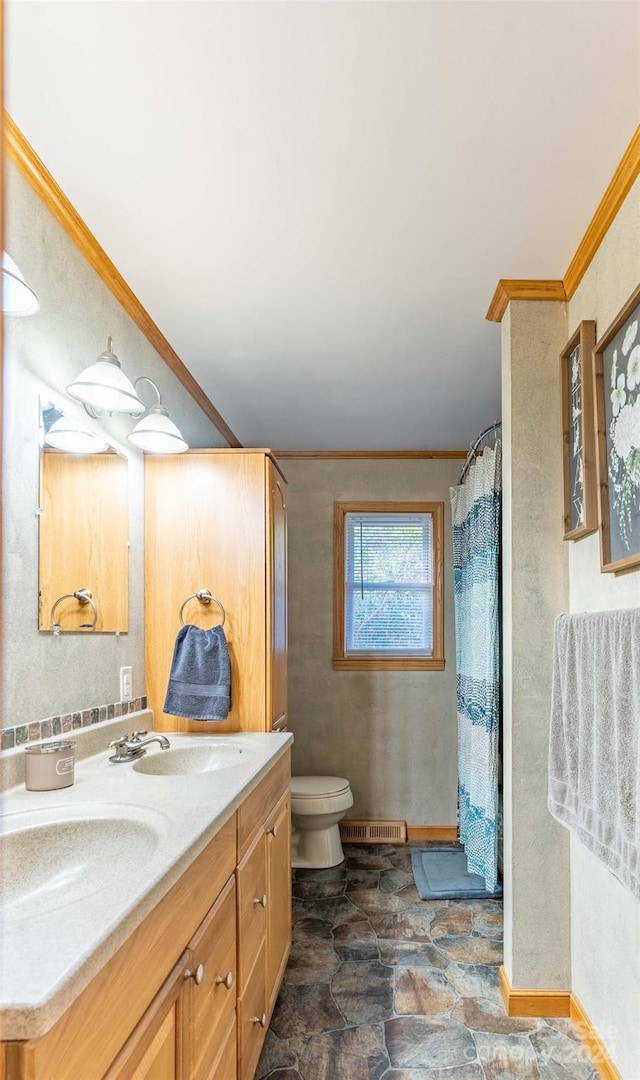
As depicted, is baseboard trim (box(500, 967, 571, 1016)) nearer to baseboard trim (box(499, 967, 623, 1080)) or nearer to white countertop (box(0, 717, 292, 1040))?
baseboard trim (box(499, 967, 623, 1080))

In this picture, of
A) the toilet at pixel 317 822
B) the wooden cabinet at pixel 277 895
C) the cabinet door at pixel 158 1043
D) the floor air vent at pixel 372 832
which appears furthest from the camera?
the floor air vent at pixel 372 832

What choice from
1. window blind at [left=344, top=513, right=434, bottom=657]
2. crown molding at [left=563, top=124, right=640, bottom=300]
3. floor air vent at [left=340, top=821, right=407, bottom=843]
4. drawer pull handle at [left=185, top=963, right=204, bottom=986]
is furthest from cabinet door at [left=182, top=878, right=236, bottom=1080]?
window blind at [left=344, top=513, right=434, bottom=657]

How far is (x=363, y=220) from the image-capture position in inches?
77.5

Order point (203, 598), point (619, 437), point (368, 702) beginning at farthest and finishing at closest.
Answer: point (368, 702)
point (203, 598)
point (619, 437)

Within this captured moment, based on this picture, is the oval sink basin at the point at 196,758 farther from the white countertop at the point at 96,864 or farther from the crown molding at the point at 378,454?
the crown molding at the point at 378,454

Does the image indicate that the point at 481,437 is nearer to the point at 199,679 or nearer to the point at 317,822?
the point at 199,679

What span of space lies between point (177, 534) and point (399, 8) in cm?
183

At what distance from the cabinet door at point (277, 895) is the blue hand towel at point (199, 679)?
417 millimetres

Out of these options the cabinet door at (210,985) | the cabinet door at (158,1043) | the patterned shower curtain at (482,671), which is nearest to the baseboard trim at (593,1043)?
the patterned shower curtain at (482,671)

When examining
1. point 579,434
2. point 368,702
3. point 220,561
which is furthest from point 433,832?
point 579,434

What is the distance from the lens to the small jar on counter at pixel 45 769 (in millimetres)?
1591

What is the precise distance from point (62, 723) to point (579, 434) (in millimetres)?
1709

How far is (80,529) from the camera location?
2043mm

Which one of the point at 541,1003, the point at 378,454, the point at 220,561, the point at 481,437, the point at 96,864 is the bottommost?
the point at 541,1003
